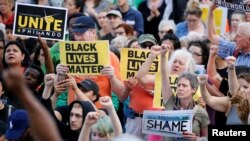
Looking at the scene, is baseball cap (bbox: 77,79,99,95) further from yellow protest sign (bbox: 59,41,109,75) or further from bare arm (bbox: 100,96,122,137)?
bare arm (bbox: 100,96,122,137)

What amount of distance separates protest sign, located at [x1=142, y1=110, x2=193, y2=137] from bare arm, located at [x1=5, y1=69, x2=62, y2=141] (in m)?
5.11

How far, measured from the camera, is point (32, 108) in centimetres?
477

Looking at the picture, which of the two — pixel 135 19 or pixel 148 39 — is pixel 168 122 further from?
pixel 135 19

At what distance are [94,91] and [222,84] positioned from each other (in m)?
1.39

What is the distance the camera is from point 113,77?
11.2m

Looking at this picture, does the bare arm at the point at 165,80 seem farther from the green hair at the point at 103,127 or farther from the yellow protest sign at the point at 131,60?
the green hair at the point at 103,127

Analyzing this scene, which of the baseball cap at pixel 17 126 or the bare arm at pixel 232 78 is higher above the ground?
the bare arm at pixel 232 78

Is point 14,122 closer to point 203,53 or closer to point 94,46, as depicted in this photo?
point 94,46

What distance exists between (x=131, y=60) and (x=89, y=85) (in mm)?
673

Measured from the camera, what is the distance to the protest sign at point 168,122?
9.89 meters

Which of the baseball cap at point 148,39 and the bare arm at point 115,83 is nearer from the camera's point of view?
the bare arm at point 115,83

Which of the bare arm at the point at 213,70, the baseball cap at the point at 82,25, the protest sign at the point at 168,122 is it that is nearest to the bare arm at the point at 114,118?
the protest sign at the point at 168,122

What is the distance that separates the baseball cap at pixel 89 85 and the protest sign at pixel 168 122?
97cm

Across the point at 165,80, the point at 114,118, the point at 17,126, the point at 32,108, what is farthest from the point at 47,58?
the point at 32,108
